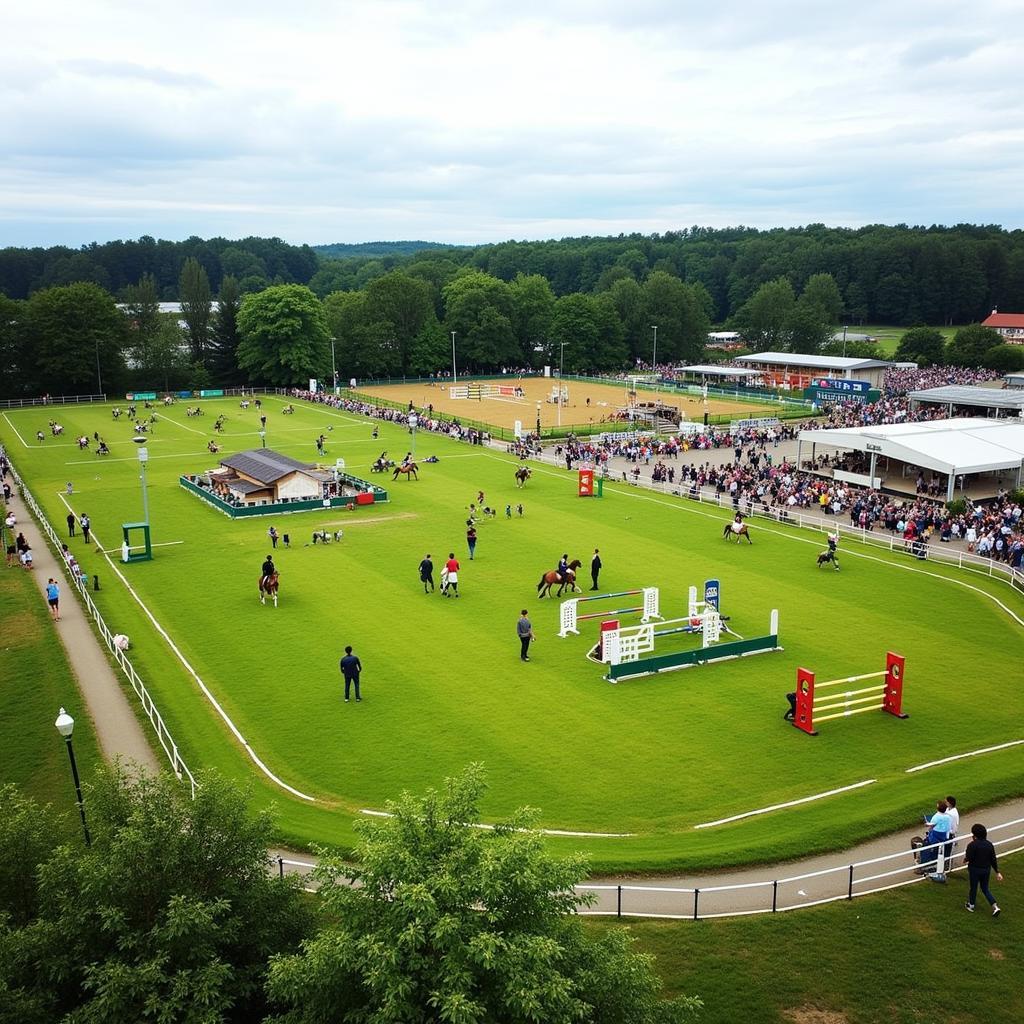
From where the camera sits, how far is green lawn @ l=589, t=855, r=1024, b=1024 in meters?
11.7

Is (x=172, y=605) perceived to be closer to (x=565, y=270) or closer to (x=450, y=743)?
(x=450, y=743)

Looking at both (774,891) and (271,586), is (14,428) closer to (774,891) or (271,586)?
(271,586)

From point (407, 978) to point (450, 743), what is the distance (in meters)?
11.9

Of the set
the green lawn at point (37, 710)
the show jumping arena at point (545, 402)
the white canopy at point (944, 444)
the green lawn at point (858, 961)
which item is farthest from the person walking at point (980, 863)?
the show jumping arena at point (545, 402)

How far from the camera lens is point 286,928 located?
9.99m

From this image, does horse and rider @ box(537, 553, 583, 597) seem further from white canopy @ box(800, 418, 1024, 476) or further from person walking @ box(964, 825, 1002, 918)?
white canopy @ box(800, 418, 1024, 476)

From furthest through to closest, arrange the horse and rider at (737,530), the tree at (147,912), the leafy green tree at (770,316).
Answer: the leafy green tree at (770,316) < the horse and rider at (737,530) < the tree at (147,912)

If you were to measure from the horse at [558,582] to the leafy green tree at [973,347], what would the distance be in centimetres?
8563

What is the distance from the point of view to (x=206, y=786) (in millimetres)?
10445

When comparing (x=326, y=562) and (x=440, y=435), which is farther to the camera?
(x=440, y=435)

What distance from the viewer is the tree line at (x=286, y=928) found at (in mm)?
7965

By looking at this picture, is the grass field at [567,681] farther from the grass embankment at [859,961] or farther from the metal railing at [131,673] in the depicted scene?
the grass embankment at [859,961]

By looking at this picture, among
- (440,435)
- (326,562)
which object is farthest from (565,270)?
(326,562)

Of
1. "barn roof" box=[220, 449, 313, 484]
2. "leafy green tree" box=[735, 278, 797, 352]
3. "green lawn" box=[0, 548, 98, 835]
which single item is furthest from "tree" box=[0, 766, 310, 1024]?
"leafy green tree" box=[735, 278, 797, 352]
